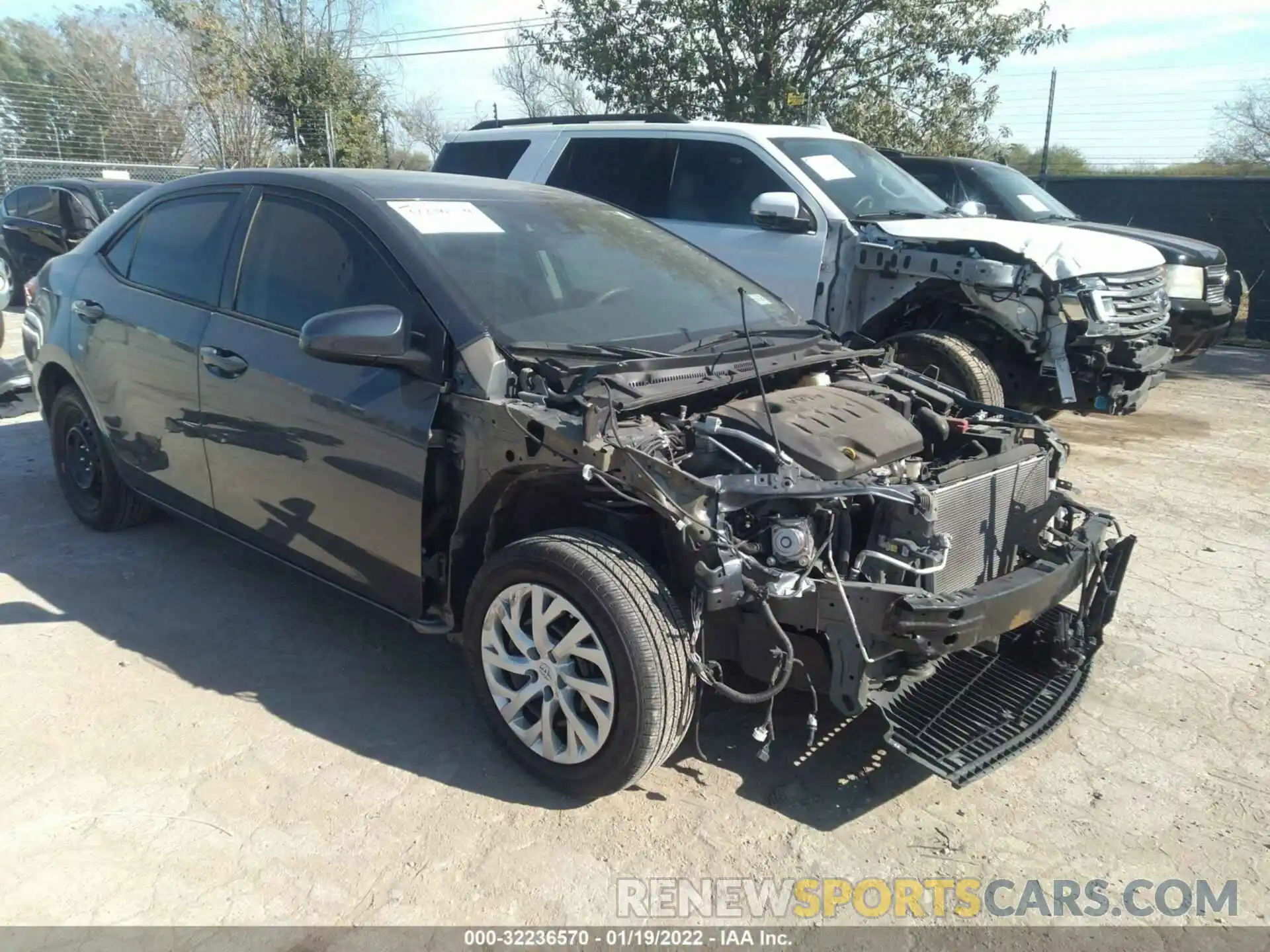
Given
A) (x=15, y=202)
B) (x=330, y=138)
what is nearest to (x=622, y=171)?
(x=15, y=202)

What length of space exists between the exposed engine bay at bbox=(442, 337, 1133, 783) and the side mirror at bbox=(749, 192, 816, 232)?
119 inches

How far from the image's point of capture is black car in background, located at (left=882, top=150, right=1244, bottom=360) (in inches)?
328

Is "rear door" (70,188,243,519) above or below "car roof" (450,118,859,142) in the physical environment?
below

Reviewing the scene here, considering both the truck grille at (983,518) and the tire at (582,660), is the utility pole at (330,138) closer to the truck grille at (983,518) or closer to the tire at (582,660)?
the tire at (582,660)

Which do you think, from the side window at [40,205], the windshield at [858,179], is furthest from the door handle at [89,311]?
the side window at [40,205]

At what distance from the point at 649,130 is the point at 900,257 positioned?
2263mm

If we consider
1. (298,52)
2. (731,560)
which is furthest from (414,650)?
(298,52)

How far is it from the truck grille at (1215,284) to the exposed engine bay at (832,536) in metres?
5.97

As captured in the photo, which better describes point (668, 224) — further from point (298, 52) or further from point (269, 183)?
point (298, 52)

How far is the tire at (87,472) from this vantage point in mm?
4953

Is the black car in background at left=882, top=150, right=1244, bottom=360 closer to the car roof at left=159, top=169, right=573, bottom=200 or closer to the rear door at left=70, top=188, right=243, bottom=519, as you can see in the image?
the car roof at left=159, top=169, right=573, bottom=200

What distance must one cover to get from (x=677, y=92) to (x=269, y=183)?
10.7m

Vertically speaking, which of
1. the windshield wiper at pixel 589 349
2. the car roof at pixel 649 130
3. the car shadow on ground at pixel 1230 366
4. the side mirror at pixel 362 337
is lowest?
the car shadow on ground at pixel 1230 366

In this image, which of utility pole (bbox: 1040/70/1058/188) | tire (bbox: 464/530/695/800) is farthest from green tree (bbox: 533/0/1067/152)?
tire (bbox: 464/530/695/800)
